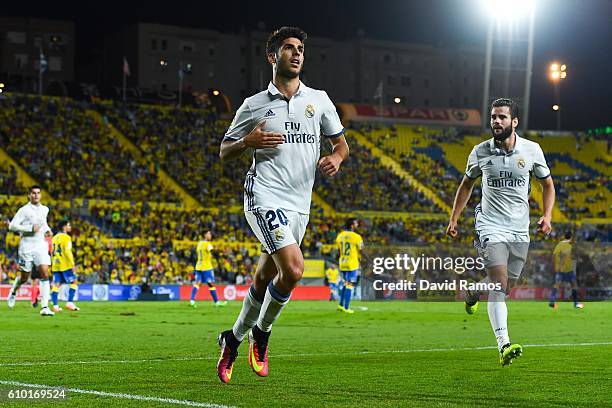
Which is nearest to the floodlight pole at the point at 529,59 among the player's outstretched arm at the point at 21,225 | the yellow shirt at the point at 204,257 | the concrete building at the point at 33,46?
the yellow shirt at the point at 204,257

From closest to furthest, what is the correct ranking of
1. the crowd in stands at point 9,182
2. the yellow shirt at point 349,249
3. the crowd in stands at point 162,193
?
the yellow shirt at point 349,249 < the crowd in stands at point 162,193 < the crowd in stands at point 9,182

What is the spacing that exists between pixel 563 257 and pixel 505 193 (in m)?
19.7

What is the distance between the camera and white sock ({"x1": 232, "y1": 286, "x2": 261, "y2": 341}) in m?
8.35

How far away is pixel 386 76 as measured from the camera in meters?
103

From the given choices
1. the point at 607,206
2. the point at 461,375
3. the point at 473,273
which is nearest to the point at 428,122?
the point at 607,206

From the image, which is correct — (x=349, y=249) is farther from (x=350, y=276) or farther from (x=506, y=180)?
(x=506, y=180)

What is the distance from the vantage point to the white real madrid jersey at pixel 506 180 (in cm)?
1149

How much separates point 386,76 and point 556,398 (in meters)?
97.2

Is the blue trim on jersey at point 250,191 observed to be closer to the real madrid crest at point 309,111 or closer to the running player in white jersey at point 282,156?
the running player in white jersey at point 282,156

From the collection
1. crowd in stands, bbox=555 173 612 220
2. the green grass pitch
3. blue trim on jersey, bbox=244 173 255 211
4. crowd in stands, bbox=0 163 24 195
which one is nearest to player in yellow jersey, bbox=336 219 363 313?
the green grass pitch

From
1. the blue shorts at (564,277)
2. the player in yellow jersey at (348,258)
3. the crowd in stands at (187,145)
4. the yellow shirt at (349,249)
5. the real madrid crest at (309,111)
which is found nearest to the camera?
the real madrid crest at (309,111)

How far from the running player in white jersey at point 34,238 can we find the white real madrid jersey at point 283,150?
12.7 metres

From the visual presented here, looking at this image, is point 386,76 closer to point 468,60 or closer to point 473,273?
point 468,60

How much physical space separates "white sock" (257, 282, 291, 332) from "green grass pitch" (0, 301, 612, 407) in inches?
20.8
